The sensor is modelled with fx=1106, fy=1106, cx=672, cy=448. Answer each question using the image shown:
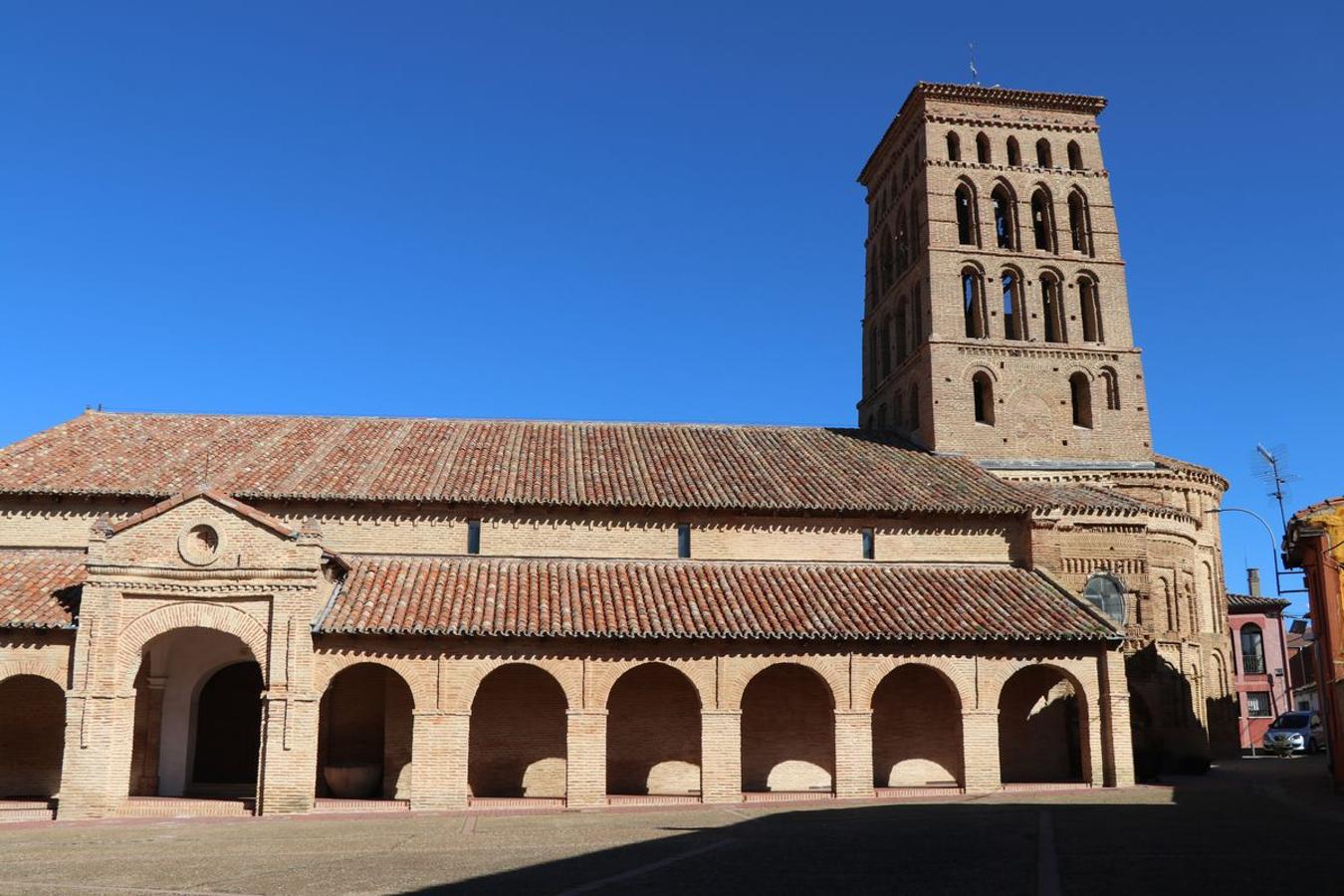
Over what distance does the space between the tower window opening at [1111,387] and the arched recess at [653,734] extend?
15.4 metres

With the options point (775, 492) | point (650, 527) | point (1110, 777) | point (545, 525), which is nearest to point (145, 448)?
point (545, 525)

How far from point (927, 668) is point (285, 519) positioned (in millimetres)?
14254

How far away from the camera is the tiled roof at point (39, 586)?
20.1m

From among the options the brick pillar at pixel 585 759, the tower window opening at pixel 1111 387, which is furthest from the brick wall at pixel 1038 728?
the tower window opening at pixel 1111 387

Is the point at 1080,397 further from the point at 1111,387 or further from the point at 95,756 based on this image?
the point at 95,756

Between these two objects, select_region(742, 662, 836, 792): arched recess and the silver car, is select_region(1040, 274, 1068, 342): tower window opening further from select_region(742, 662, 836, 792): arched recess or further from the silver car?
the silver car

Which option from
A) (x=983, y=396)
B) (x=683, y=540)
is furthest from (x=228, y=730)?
(x=983, y=396)

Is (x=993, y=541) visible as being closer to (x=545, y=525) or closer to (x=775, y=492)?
(x=775, y=492)

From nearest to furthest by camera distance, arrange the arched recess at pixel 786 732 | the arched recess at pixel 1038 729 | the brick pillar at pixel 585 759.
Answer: the brick pillar at pixel 585 759 < the arched recess at pixel 786 732 < the arched recess at pixel 1038 729

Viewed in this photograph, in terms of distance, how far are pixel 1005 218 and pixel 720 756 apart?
19.5m

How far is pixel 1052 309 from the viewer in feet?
105

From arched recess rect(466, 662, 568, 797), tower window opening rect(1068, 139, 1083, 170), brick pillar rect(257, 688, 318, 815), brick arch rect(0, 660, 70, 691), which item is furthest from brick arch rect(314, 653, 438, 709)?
tower window opening rect(1068, 139, 1083, 170)

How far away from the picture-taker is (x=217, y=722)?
22.9m

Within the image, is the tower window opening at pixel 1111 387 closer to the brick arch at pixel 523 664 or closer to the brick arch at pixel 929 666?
the brick arch at pixel 929 666
